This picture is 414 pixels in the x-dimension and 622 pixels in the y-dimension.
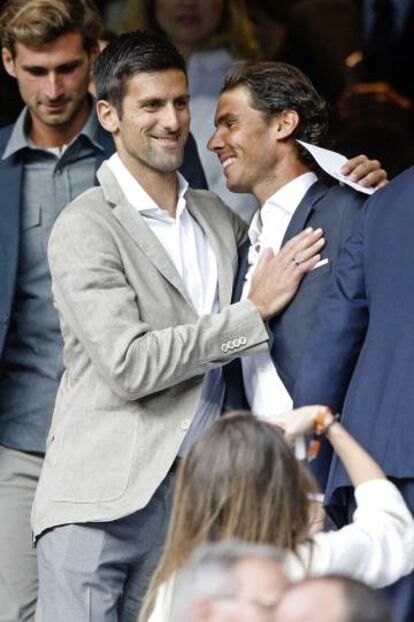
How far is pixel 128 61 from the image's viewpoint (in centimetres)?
467

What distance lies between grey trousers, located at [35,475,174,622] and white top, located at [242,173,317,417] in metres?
0.30

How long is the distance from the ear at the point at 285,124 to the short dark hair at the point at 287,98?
0.01 meters

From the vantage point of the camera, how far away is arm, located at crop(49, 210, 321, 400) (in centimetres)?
440

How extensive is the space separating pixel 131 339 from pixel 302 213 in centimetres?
57

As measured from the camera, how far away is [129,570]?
4.63 meters

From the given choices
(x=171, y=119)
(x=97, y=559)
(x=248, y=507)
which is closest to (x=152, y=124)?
(x=171, y=119)

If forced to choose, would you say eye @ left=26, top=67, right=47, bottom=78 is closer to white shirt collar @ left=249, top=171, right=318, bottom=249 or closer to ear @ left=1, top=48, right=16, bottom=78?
ear @ left=1, top=48, right=16, bottom=78

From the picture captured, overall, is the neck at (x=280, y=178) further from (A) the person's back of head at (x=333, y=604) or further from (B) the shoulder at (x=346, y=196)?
(A) the person's back of head at (x=333, y=604)

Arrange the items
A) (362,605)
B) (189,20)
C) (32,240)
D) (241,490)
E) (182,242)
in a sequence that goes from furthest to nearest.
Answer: (189,20) → (32,240) → (182,242) → (241,490) → (362,605)

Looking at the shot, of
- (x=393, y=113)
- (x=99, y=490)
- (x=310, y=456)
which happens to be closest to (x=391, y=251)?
(x=310, y=456)

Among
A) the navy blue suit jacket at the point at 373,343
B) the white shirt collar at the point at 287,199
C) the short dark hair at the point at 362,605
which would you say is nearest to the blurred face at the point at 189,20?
the white shirt collar at the point at 287,199

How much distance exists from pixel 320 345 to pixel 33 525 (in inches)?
34.7

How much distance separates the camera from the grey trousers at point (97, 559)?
14.7 feet

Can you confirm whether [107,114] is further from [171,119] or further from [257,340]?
[257,340]
